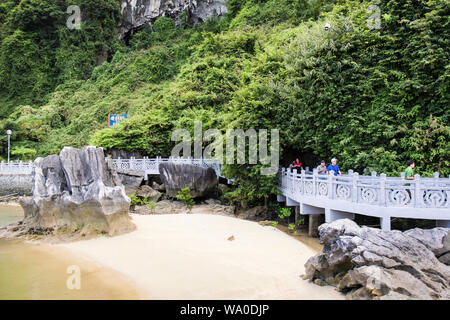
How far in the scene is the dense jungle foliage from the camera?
10.7 m

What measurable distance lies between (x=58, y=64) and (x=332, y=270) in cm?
4390

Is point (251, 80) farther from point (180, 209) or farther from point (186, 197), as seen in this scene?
point (180, 209)

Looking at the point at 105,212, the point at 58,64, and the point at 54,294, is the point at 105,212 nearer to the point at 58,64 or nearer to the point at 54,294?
the point at 54,294

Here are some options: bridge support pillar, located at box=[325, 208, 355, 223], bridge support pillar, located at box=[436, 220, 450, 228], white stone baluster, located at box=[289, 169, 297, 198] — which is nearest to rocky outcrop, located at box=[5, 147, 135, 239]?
white stone baluster, located at box=[289, 169, 297, 198]

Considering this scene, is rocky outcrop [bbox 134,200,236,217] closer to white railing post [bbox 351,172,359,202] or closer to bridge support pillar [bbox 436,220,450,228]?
white railing post [bbox 351,172,359,202]

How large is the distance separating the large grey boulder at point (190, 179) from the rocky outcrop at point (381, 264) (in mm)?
10677

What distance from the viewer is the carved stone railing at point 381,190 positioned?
771 cm

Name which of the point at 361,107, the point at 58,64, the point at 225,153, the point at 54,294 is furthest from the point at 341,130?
the point at 58,64

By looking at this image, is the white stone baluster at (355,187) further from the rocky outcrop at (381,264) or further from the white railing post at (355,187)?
the rocky outcrop at (381,264)

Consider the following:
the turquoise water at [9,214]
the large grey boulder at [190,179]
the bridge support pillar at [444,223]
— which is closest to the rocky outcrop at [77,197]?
the large grey boulder at [190,179]

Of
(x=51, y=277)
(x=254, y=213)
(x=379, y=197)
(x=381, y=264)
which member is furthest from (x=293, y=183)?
(x=51, y=277)

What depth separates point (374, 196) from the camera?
27.2 ft

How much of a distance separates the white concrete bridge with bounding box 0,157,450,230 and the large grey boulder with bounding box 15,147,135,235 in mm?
6367

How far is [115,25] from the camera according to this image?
43469 millimetres
